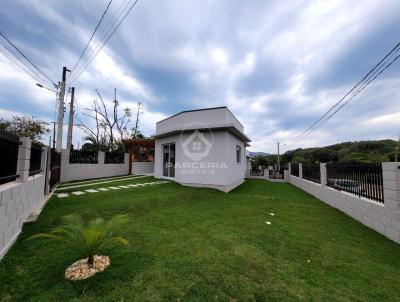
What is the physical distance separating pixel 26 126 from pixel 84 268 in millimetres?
24166

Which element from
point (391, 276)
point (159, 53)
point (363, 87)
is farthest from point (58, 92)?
point (363, 87)

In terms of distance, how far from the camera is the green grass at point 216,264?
1.86 meters

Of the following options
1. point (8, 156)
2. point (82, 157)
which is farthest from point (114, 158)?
point (8, 156)

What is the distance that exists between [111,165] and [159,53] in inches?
336

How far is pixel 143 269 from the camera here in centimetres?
222

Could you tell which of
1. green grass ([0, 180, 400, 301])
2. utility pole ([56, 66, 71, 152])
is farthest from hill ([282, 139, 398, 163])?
utility pole ([56, 66, 71, 152])

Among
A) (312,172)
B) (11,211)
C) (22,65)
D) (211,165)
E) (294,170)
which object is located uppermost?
(22,65)

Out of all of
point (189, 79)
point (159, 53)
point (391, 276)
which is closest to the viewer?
point (391, 276)

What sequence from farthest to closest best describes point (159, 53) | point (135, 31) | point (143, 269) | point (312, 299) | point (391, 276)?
point (159, 53) → point (135, 31) → point (391, 276) → point (143, 269) → point (312, 299)

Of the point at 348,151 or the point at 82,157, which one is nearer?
the point at 82,157

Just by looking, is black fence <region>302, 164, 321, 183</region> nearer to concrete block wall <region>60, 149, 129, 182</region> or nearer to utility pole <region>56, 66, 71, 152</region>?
concrete block wall <region>60, 149, 129, 182</region>

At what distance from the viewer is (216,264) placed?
2410mm

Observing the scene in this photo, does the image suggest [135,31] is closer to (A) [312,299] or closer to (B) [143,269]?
(B) [143,269]

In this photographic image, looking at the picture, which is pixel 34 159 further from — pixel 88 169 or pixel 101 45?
pixel 88 169
